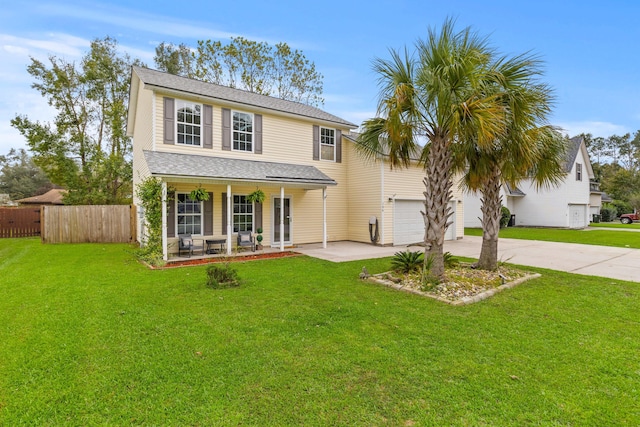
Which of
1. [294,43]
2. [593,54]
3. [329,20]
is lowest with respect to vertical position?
[593,54]

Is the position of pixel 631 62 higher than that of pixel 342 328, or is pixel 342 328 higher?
pixel 631 62

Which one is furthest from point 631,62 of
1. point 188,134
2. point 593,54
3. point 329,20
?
point 188,134

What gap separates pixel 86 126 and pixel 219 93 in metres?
16.3

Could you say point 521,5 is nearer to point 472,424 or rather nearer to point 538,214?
point 472,424

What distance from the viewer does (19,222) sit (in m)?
17.2

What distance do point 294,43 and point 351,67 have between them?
1023 cm

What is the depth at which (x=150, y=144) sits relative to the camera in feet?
37.6

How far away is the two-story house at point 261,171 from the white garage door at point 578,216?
15.4m

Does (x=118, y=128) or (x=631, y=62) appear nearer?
(x=631, y=62)

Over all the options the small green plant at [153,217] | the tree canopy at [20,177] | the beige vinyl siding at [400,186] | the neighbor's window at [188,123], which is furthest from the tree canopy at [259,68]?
the tree canopy at [20,177]

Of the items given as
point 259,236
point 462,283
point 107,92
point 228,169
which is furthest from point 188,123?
point 107,92

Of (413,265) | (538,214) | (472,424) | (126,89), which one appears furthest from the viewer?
(538,214)

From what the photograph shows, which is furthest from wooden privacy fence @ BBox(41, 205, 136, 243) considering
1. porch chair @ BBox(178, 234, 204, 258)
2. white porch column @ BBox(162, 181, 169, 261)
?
white porch column @ BBox(162, 181, 169, 261)

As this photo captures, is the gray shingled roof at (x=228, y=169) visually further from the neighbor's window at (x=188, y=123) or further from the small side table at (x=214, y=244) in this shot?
the small side table at (x=214, y=244)
